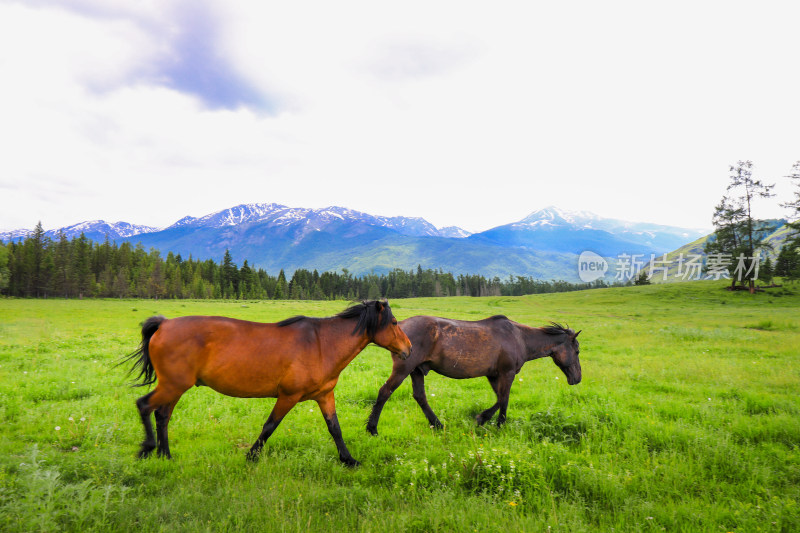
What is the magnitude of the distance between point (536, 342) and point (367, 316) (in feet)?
15.0

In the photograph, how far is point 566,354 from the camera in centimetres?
895

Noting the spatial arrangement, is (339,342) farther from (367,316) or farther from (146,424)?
(146,424)

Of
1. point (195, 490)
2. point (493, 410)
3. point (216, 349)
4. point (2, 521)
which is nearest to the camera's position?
point (2, 521)

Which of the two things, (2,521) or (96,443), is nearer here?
(2,521)

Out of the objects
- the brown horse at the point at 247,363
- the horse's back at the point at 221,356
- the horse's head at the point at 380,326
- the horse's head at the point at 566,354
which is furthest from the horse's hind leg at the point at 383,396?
the horse's head at the point at 566,354

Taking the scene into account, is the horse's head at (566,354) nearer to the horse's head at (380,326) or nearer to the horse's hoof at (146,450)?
the horse's head at (380,326)

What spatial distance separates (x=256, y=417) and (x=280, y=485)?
10.8 feet

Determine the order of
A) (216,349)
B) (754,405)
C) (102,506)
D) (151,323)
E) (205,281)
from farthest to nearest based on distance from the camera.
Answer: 1. (205,281)
2. (754,405)
3. (151,323)
4. (216,349)
5. (102,506)

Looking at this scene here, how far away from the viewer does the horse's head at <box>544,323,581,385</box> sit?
8.88m

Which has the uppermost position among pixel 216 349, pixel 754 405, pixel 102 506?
pixel 216 349

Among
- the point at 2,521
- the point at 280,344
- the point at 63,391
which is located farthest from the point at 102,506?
the point at 63,391

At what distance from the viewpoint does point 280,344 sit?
575 cm

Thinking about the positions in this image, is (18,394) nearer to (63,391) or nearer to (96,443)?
(63,391)

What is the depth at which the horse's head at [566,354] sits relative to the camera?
888 centimetres
